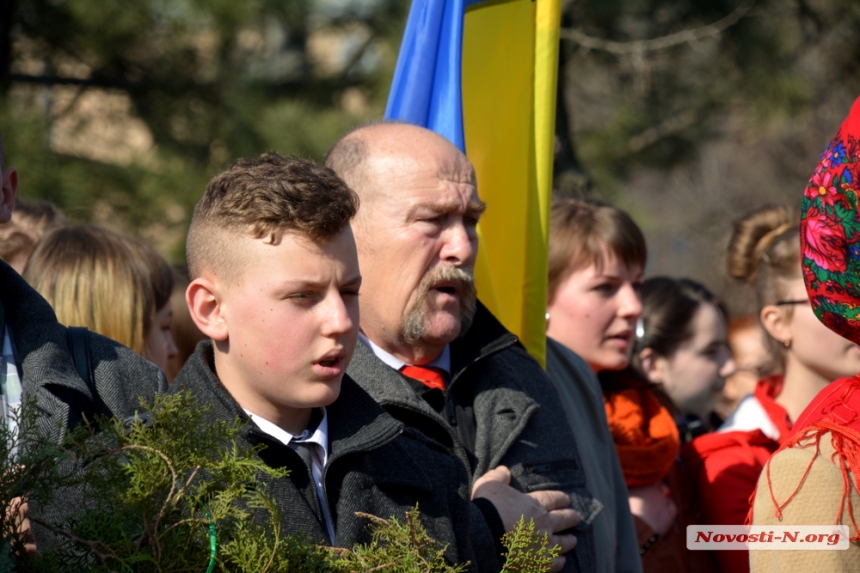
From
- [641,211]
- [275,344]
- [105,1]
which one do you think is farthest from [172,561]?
[641,211]

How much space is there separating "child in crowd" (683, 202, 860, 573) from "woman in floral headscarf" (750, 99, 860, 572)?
4.53 feet

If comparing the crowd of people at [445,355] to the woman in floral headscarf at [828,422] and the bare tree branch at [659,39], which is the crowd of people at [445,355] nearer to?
the woman in floral headscarf at [828,422]

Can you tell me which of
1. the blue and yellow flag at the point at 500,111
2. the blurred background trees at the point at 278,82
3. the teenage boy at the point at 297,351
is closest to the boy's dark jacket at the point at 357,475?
the teenage boy at the point at 297,351

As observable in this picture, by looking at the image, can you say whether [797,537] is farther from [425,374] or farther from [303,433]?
[425,374]

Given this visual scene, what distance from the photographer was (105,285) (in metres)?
3.07

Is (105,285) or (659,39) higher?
(659,39)

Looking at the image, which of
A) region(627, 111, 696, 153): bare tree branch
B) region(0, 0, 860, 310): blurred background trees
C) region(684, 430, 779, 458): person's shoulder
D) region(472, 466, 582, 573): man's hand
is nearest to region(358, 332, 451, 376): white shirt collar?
region(472, 466, 582, 573): man's hand

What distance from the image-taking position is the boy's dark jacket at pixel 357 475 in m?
1.96

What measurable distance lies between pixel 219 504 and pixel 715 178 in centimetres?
1675

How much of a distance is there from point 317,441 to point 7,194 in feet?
2.93

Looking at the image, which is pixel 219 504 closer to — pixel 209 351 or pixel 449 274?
pixel 209 351

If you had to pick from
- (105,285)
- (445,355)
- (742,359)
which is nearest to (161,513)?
(445,355)

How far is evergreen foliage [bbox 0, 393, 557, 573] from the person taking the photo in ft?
4.59

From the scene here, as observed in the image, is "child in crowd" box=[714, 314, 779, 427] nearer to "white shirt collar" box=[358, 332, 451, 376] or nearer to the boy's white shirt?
"white shirt collar" box=[358, 332, 451, 376]
